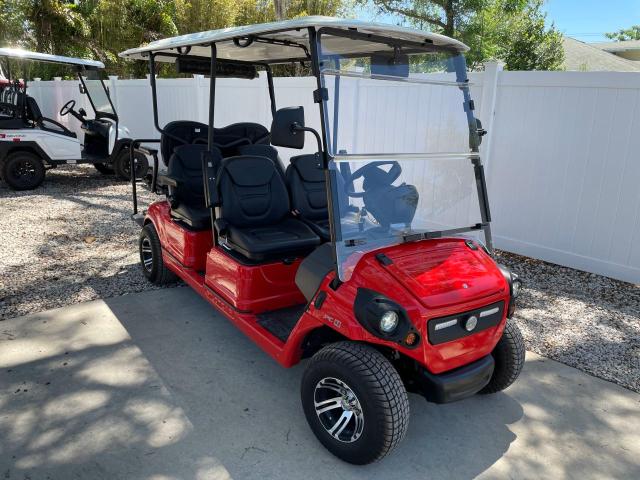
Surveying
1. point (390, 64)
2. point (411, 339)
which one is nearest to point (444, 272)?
point (411, 339)

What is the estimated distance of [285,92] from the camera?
25.1ft

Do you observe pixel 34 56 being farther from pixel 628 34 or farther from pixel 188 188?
pixel 628 34

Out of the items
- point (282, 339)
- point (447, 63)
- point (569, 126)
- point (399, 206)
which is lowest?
point (282, 339)

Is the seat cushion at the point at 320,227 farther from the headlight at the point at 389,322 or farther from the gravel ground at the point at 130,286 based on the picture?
the gravel ground at the point at 130,286

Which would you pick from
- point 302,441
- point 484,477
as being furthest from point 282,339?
point 484,477

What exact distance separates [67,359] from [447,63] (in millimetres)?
2882

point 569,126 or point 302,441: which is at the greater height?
point 569,126

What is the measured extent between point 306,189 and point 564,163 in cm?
264

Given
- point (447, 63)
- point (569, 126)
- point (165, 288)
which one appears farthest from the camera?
point (569, 126)

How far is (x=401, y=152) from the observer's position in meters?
2.64

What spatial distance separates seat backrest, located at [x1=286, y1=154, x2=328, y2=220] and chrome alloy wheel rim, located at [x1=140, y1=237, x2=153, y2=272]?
56.4 inches

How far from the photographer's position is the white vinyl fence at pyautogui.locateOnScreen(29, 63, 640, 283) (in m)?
4.48

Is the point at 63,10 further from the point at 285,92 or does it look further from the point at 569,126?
the point at 569,126

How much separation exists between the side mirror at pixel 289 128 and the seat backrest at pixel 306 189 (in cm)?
167
